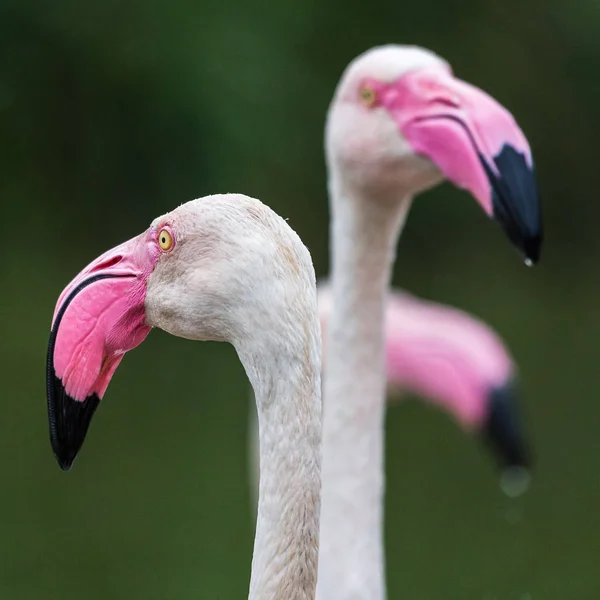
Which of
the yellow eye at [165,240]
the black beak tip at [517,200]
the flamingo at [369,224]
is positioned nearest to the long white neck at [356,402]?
the flamingo at [369,224]

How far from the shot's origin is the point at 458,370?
4082 millimetres

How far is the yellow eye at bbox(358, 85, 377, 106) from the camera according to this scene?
2.82 m

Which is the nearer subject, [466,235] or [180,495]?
[180,495]

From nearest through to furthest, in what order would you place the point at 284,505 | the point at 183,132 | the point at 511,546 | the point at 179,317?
1. the point at 284,505
2. the point at 179,317
3. the point at 511,546
4. the point at 183,132

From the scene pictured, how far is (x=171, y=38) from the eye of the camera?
1040 cm

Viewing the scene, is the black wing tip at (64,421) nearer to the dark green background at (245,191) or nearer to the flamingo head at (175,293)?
the flamingo head at (175,293)

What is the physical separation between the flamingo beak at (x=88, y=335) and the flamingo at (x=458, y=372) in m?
2.07

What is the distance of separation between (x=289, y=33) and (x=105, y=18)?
4.93ft

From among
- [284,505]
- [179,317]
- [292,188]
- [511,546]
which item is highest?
[292,188]

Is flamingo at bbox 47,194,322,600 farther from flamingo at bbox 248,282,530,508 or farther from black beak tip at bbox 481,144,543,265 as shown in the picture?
flamingo at bbox 248,282,530,508

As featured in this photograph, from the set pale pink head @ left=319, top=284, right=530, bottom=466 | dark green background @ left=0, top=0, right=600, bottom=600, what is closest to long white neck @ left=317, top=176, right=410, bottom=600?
pale pink head @ left=319, top=284, right=530, bottom=466

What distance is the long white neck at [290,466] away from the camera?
66.4 inches

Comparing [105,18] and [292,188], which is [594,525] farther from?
[105,18]

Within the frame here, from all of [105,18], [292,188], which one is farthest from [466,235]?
[105,18]
